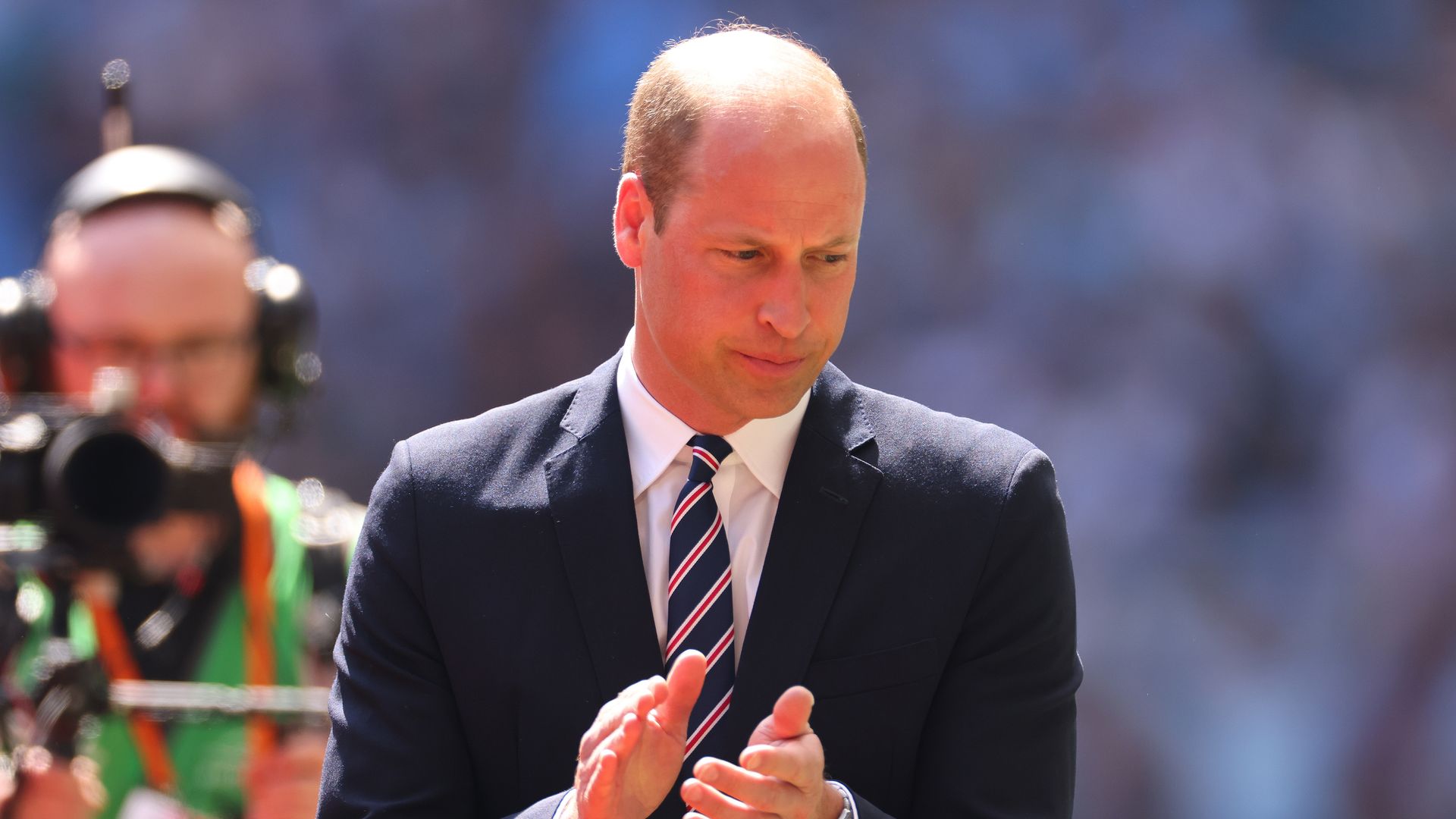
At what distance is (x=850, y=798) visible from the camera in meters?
1.57

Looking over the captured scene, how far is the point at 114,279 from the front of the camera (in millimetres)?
3068

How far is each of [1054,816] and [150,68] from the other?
3529 mm

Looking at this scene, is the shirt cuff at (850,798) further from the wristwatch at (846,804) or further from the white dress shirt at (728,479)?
the white dress shirt at (728,479)

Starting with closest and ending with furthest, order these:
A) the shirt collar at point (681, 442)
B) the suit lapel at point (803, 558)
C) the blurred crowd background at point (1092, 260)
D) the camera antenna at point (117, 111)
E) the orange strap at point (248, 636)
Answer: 1. the suit lapel at point (803, 558)
2. the shirt collar at point (681, 442)
3. the orange strap at point (248, 636)
4. the camera antenna at point (117, 111)
5. the blurred crowd background at point (1092, 260)

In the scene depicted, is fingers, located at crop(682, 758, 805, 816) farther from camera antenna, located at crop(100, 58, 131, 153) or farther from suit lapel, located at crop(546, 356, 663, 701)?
camera antenna, located at crop(100, 58, 131, 153)

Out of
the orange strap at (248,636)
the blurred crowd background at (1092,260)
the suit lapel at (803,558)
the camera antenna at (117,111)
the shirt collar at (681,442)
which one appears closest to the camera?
the suit lapel at (803,558)

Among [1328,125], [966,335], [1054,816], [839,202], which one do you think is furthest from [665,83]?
[1328,125]

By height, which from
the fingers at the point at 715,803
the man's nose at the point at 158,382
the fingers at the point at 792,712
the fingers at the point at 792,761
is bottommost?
the man's nose at the point at 158,382

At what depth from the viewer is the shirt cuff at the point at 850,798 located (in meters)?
1.55

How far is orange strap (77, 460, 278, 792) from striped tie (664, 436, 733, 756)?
132 centimetres

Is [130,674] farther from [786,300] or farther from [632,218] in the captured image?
[786,300]

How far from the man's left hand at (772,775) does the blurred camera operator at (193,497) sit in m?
1.49

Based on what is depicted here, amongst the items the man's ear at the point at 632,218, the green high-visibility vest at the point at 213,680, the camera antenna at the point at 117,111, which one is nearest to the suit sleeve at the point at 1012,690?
the man's ear at the point at 632,218

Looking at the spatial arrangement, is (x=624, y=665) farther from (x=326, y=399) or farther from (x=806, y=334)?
(x=326, y=399)
